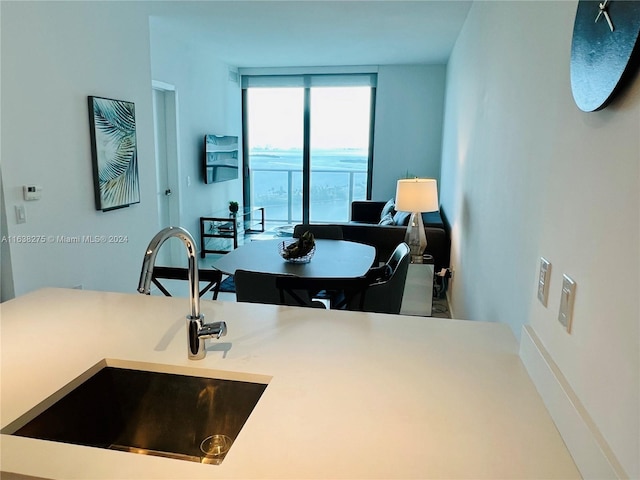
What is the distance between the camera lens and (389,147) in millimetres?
7066

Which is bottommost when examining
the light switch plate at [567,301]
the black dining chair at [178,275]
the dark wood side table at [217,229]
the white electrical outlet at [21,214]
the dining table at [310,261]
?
the dark wood side table at [217,229]

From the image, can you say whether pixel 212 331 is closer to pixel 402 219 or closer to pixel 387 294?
pixel 387 294

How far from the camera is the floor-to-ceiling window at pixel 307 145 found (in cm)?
723

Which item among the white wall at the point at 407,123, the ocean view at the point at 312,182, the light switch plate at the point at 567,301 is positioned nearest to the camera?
the light switch plate at the point at 567,301

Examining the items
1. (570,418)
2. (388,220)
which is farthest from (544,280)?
(388,220)

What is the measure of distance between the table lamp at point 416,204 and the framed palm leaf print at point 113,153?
2.26 m

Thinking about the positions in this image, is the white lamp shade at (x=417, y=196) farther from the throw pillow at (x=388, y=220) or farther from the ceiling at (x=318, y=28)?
the ceiling at (x=318, y=28)

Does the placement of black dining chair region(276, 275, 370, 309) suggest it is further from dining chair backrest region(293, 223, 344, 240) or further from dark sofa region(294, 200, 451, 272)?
dark sofa region(294, 200, 451, 272)

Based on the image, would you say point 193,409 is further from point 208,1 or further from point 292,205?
point 292,205

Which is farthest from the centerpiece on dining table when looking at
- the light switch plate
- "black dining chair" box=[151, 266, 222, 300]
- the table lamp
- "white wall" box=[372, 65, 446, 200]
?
"white wall" box=[372, 65, 446, 200]

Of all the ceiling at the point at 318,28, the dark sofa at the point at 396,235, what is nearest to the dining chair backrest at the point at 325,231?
the dark sofa at the point at 396,235

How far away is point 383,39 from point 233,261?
11.2 ft

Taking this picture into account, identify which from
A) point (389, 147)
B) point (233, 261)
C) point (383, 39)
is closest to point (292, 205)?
point (389, 147)

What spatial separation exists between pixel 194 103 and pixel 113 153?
2.33 m
